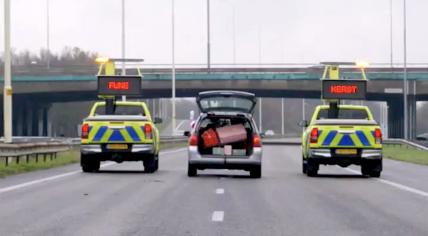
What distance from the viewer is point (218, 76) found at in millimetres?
75625

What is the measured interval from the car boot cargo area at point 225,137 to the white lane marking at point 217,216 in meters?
10.1

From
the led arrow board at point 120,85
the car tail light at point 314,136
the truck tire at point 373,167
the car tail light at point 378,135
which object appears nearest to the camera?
the car tail light at point 378,135

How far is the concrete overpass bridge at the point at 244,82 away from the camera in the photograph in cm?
7425

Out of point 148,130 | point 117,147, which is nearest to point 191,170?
point 148,130

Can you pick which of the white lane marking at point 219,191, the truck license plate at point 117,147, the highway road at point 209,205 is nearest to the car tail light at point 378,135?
the highway road at point 209,205

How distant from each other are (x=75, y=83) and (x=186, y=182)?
53002 millimetres

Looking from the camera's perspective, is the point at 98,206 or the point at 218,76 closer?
the point at 98,206

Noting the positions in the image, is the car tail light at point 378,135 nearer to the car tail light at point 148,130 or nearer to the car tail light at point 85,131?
the car tail light at point 148,130

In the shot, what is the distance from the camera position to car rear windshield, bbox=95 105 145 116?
3114cm

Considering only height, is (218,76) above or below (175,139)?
above

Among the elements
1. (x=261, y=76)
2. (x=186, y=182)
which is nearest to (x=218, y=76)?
(x=261, y=76)

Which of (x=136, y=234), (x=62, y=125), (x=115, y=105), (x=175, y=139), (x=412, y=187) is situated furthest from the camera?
(x=62, y=125)

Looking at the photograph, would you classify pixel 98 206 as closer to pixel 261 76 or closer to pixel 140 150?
pixel 140 150

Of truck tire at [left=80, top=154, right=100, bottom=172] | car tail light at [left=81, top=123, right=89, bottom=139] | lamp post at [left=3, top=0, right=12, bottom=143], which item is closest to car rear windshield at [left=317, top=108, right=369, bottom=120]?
truck tire at [left=80, top=154, right=100, bottom=172]
